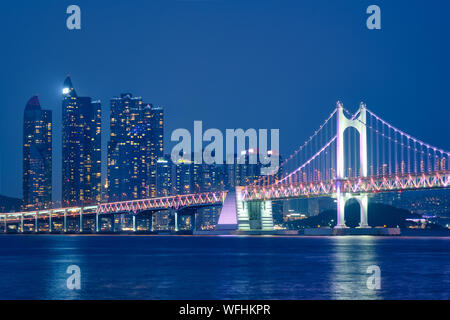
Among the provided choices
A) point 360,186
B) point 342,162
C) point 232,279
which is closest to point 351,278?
point 232,279

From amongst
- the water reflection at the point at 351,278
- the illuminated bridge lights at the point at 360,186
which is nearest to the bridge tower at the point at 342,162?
the illuminated bridge lights at the point at 360,186

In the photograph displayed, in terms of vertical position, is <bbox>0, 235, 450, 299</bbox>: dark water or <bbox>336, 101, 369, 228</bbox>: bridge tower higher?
<bbox>336, 101, 369, 228</bbox>: bridge tower

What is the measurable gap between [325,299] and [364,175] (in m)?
73.7

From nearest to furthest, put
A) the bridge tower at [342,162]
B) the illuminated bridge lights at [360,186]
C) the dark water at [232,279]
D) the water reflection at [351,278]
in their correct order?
the water reflection at [351,278] < the dark water at [232,279] < the illuminated bridge lights at [360,186] < the bridge tower at [342,162]

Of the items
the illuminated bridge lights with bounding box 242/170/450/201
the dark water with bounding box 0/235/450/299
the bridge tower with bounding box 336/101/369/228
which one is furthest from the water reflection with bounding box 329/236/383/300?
the bridge tower with bounding box 336/101/369/228

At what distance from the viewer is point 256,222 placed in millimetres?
120312

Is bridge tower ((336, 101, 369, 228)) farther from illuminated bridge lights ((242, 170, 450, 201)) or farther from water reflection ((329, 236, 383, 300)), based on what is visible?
water reflection ((329, 236, 383, 300))

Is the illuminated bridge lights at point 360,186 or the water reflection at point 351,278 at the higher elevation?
the illuminated bridge lights at point 360,186

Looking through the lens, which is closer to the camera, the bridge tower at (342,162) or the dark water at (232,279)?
the dark water at (232,279)

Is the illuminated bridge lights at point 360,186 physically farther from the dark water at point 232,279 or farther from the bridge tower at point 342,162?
the dark water at point 232,279

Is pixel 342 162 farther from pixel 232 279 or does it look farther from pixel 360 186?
pixel 232 279
